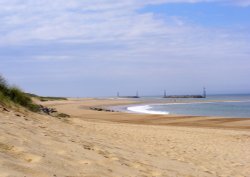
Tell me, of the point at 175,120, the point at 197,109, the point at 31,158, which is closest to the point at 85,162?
the point at 31,158

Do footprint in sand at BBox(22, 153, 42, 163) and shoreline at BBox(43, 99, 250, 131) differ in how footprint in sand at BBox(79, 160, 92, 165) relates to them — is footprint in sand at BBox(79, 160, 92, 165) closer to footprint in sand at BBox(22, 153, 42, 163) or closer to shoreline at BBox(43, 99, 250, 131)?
footprint in sand at BBox(22, 153, 42, 163)

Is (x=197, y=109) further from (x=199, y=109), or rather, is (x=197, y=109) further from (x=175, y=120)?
(x=175, y=120)

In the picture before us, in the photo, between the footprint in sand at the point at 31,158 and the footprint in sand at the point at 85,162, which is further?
the footprint in sand at the point at 85,162

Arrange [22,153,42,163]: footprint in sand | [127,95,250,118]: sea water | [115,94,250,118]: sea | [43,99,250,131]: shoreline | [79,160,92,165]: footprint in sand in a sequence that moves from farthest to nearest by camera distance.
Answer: [127,95,250,118]: sea water < [115,94,250,118]: sea < [43,99,250,131]: shoreline < [79,160,92,165]: footprint in sand < [22,153,42,163]: footprint in sand

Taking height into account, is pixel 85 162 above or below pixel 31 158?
below

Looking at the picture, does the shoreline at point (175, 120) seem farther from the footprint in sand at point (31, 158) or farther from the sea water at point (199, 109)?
the footprint in sand at point (31, 158)

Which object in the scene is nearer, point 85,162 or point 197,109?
point 85,162

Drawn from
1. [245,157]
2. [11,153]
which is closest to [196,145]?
[245,157]

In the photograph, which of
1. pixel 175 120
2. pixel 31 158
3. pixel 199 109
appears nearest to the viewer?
pixel 31 158

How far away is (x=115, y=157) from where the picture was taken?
664 centimetres

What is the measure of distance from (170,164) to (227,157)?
10.1 feet

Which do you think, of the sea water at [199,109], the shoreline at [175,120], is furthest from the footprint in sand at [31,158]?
the sea water at [199,109]

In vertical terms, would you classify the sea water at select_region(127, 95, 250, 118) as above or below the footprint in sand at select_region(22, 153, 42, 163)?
below

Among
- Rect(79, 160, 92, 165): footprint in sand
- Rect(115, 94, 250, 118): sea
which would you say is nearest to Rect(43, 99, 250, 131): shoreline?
Rect(115, 94, 250, 118): sea
